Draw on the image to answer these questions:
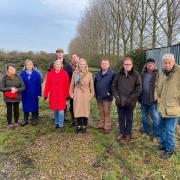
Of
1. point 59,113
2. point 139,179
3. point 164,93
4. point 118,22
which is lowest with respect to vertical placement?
point 139,179

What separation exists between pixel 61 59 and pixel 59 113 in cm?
136

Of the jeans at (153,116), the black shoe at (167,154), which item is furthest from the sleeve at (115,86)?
the black shoe at (167,154)

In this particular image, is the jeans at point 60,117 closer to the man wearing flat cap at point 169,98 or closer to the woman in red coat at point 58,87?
the woman in red coat at point 58,87

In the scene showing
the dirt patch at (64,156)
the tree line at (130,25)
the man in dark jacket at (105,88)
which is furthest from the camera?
the tree line at (130,25)

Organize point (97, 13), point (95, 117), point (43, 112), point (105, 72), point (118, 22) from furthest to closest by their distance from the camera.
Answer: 1. point (97, 13)
2. point (118, 22)
3. point (43, 112)
4. point (95, 117)
5. point (105, 72)

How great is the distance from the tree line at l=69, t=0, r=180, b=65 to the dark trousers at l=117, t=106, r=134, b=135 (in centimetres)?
911

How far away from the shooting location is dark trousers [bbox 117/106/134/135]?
282 inches

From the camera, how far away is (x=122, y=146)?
695 cm

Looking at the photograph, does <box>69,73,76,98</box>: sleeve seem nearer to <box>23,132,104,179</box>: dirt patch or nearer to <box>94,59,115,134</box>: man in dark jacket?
<box>94,59,115,134</box>: man in dark jacket

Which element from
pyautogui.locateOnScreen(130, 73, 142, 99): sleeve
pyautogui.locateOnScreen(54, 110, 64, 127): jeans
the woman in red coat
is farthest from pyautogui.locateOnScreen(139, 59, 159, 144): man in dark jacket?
pyautogui.locateOnScreen(54, 110, 64, 127): jeans

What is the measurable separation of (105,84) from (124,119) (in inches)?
36.9

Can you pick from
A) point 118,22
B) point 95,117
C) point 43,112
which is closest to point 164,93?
point 95,117

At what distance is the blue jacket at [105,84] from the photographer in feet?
24.6

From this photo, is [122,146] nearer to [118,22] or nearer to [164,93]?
[164,93]
